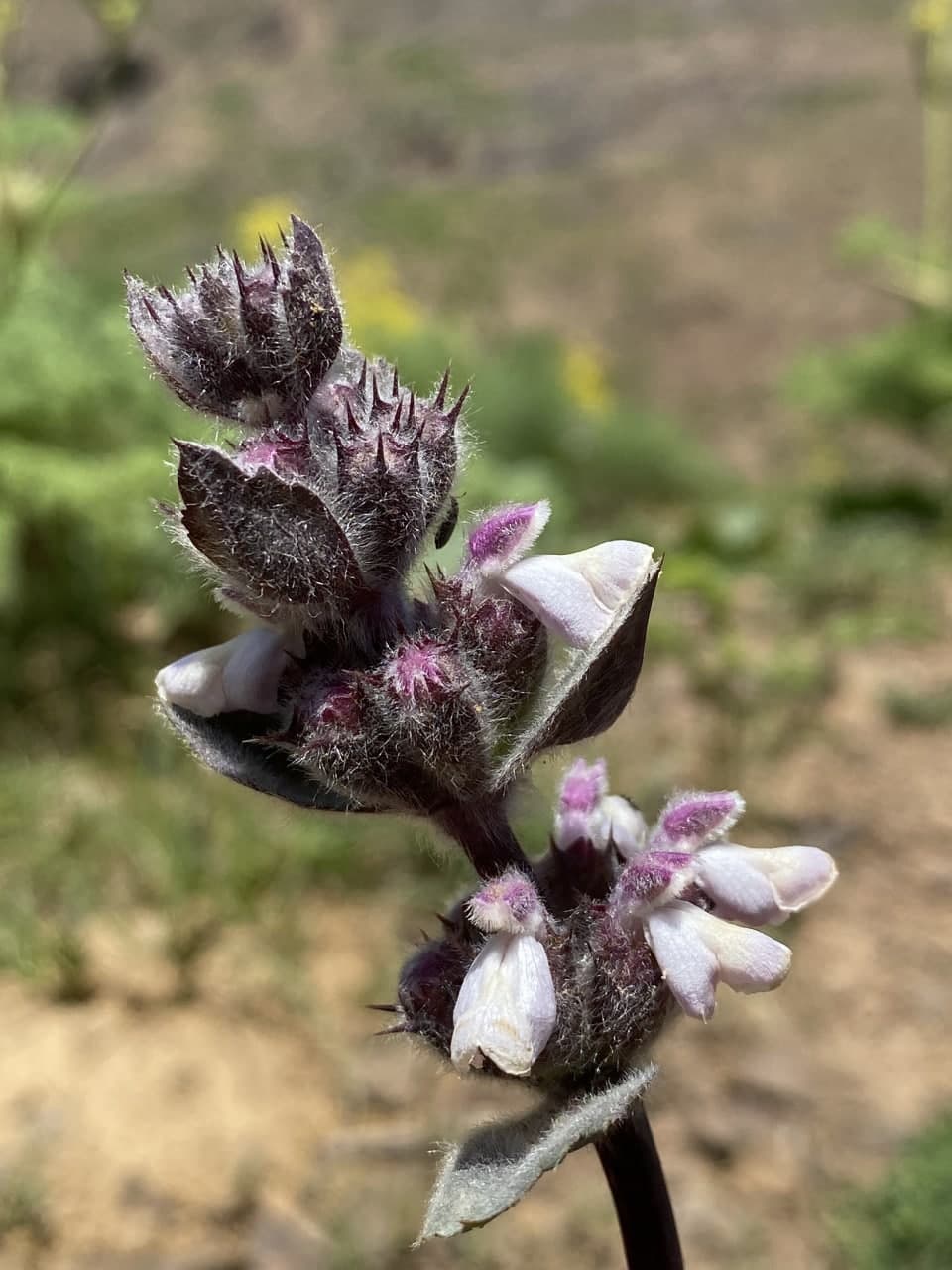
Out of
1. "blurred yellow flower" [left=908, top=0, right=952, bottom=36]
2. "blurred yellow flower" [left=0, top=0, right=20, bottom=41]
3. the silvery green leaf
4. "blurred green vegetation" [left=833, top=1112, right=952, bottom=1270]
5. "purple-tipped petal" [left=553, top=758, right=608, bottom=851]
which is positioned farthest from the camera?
"blurred yellow flower" [left=908, top=0, right=952, bottom=36]

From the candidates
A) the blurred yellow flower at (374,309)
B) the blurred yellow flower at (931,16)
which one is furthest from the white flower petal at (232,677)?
the blurred yellow flower at (931,16)

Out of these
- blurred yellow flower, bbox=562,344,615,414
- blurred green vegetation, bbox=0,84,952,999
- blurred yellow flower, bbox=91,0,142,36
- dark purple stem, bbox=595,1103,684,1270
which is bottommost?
blurred yellow flower, bbox=562,344,615,414

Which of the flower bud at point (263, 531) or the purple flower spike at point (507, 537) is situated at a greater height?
the flower bud at point (263, 531)

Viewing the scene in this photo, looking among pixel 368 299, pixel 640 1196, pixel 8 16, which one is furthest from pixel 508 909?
pixel 368 299

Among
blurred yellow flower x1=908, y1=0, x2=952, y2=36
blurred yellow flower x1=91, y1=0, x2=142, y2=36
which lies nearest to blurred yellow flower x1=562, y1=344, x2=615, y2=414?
blurred yellow flower x1=908, y1=0, x2=952, y2=36

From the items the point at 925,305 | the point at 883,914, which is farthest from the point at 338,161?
the point at 883,914

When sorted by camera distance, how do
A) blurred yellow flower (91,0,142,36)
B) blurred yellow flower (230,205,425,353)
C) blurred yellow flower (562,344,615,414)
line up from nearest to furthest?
blurred yellow flower (91,0,142,36)
blurred yellow flower (230,205,425,353)
blurred yellow flower (562,344,615,414)

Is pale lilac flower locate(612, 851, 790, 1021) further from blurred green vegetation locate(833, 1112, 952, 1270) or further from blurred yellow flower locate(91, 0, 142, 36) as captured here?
blurred yellow flower locate(91, 0, 142, 36)

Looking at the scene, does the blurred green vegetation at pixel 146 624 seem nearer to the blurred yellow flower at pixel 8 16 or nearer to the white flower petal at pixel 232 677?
the blurred yellow flower at pixel 8 16
